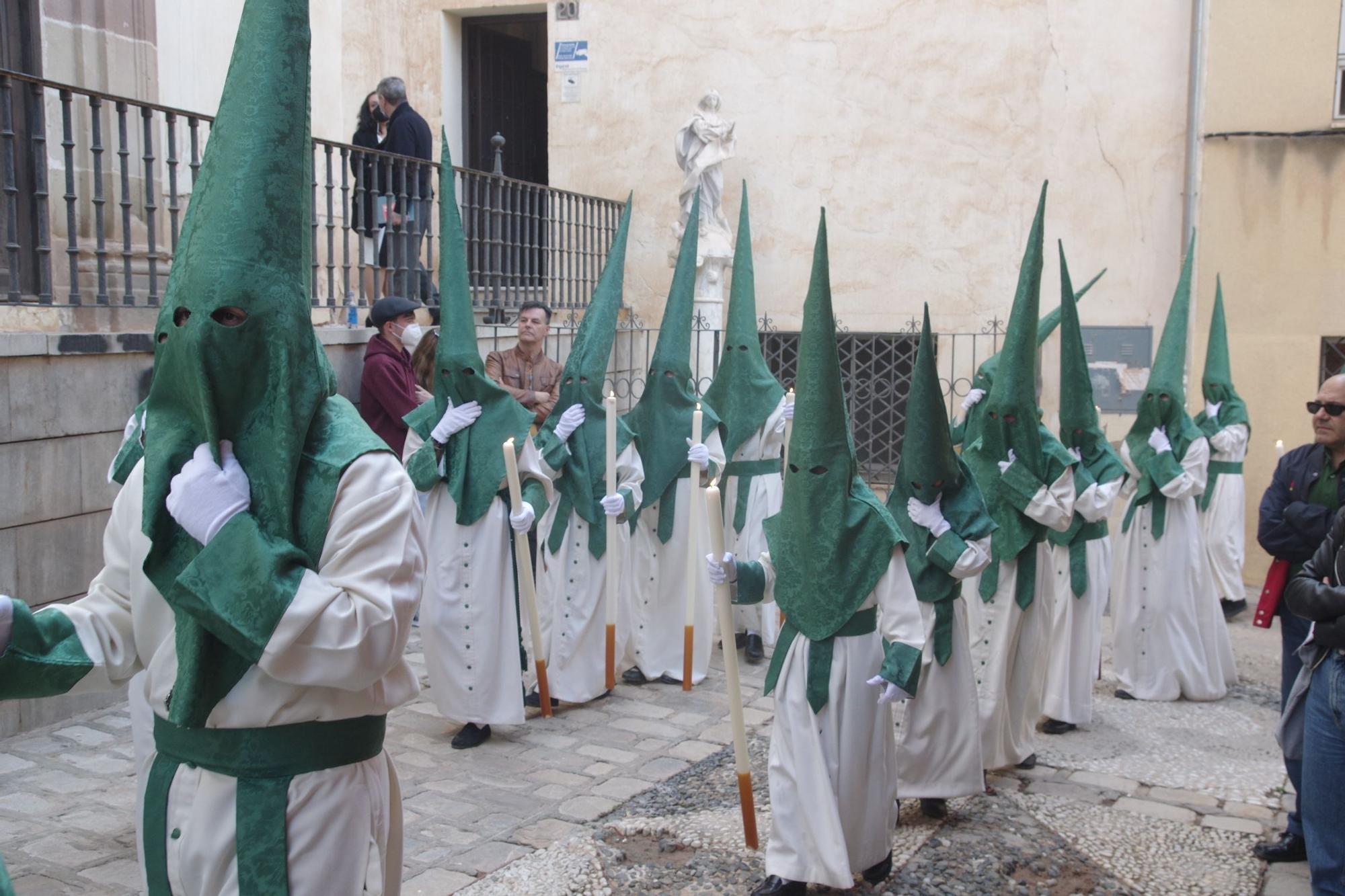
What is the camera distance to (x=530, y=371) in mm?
7906

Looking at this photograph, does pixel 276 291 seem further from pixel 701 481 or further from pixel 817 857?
pixel 701 481

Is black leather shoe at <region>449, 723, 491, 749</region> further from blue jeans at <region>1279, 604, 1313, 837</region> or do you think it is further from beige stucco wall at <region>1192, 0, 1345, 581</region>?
beige stucco wall at <region>1192, 0, 1345, 581</region>

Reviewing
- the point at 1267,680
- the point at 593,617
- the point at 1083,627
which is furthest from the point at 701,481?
the point at 1267,680

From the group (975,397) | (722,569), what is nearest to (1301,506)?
(722,569)

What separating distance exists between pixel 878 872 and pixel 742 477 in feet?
12.7

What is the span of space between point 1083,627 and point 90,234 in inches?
284

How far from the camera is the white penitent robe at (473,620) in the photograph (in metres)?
6.15

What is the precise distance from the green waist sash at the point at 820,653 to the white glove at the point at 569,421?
2.75 meters

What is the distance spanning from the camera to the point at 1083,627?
7.00m

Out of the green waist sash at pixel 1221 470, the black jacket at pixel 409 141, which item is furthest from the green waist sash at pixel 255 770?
the green waist sash at pixel 1221 470

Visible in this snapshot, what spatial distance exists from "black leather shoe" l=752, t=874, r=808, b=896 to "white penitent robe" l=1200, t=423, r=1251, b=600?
21.9 ft

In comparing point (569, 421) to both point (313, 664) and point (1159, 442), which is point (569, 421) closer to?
point (1159, 442)

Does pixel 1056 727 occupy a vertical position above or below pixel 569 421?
below

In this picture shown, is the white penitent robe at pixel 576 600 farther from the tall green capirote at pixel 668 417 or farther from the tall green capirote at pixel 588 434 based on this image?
the tall green capirote at pixel 668 417
